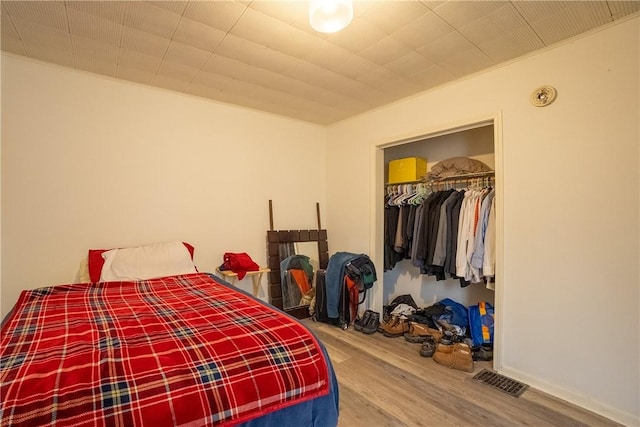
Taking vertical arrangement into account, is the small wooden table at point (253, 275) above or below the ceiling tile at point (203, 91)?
below

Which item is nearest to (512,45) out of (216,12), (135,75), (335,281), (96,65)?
(216,12)

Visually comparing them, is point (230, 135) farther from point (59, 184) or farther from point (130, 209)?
point (59, 184)

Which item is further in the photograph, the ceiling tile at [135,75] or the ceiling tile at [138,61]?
the ceiling tile at [135,75]

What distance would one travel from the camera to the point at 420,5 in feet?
5.74

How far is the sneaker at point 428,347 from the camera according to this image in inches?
104

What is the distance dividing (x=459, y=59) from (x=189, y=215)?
2622mm

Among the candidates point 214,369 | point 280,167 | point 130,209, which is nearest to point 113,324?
point 214,369

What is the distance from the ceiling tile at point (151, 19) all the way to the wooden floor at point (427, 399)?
2.01 meters

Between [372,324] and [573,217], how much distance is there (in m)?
1.94

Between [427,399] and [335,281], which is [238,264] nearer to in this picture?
[335,281]

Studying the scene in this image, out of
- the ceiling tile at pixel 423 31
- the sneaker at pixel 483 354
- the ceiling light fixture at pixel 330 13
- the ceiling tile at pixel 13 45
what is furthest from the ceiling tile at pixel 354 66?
the sneaker at pixel 483 354

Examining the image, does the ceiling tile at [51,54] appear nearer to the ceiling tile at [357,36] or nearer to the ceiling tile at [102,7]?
the ceiling tile at [102,7]

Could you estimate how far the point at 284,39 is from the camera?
2.08 metres

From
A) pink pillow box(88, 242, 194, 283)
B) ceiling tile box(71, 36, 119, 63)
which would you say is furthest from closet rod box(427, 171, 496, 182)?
pink pillow box(88, 242, 194, 283)
